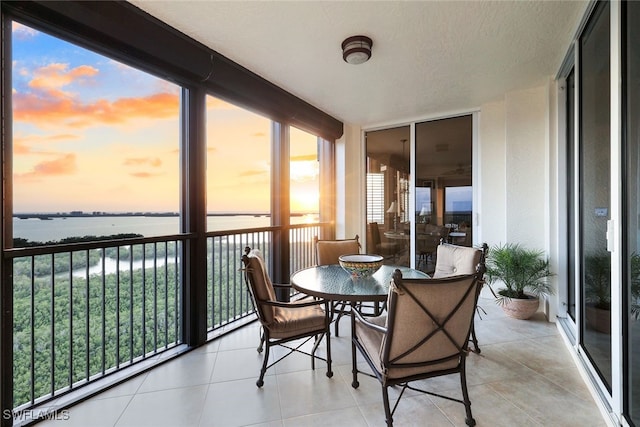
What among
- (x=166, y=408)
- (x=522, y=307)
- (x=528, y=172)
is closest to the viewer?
(x=166, y=408)

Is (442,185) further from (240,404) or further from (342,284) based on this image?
(240,404)

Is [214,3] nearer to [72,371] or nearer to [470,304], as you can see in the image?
[470,304]

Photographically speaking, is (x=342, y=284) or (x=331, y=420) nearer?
(x=331, y=420)

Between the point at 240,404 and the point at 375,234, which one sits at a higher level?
the point at 375,234

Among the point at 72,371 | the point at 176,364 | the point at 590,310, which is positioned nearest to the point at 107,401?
the point at 72,371

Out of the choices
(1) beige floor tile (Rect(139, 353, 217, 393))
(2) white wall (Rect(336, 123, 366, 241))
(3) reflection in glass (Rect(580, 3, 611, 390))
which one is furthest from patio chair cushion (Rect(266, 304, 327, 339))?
(2) white wall (Rect(336, 123, 366, 241))

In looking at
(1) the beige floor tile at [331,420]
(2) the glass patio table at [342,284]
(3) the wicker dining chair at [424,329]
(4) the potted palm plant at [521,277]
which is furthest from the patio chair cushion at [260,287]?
(4) the potted palm plant at [521,277]

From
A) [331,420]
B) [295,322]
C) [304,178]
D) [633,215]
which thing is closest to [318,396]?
[331,420]

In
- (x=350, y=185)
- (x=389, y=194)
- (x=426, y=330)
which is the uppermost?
(x=350, y=185)

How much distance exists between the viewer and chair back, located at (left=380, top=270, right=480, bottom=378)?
56.2 inches

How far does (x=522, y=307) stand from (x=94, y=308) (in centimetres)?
405

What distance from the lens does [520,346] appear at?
256cm

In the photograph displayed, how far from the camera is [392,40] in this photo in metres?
2.33

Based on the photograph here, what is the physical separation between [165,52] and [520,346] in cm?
384
